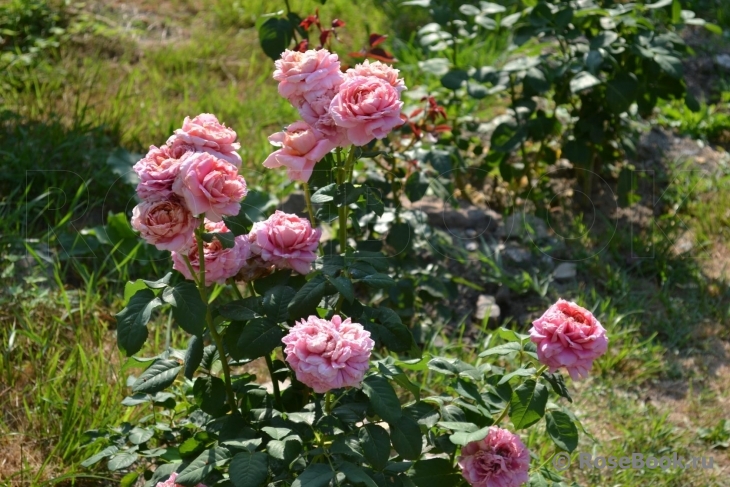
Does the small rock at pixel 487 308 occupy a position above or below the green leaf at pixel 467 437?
below

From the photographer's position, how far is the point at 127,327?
1512 mm

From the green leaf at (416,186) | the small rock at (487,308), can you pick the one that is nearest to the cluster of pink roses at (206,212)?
the green leaf at (416,186)

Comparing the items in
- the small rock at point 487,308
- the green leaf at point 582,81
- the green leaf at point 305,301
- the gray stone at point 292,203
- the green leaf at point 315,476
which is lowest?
the small rock at point 487,308

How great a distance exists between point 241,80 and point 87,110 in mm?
839

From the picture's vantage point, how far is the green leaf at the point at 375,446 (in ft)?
4.89

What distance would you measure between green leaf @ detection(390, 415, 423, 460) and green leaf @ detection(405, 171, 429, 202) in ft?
3.62

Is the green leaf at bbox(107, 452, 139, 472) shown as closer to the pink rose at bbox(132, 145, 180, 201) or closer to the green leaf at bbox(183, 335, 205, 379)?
the green leaf at bbox(183, 335, 205, 379)

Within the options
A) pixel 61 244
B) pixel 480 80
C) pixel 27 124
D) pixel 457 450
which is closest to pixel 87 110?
pixel 27 124

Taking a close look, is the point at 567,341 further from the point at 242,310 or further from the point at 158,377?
the point at 158,377

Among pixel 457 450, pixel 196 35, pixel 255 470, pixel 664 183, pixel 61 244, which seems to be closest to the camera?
pixel 255 470

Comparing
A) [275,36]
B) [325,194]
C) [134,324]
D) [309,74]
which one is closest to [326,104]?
[309,74]

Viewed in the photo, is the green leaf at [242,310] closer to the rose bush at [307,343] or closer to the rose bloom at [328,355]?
the rose bush at [307,343]

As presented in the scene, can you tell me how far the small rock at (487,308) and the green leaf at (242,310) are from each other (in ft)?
4.13

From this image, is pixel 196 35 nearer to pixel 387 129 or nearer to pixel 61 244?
pixel 61 244
